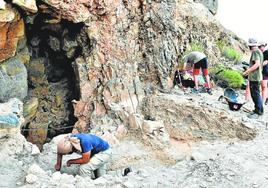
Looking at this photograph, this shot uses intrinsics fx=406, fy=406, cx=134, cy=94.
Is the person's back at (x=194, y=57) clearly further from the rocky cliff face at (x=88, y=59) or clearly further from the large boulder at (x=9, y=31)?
the large boulder at (x=9, y=31)

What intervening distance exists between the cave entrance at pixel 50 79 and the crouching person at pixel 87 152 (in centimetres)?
340

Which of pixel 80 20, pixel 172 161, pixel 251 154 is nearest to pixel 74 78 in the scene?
pixel 80 20

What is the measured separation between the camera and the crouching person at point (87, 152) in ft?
22.1

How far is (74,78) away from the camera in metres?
10.9

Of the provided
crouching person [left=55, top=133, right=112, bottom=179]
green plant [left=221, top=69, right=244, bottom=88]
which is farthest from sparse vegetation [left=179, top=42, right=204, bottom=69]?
crouching person [left=55, top=133, right=112, bottom=179]

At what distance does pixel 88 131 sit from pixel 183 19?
5.02 meters

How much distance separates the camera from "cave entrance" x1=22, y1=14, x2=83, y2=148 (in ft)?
33.6

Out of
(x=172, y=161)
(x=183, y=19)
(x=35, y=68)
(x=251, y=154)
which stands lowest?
(x=172, y=161)

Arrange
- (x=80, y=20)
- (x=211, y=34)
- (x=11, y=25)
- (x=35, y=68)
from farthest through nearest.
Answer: (x=211, y=34)
(x=35, y=68)
(x=80, y=20)
(x=11, y=25)

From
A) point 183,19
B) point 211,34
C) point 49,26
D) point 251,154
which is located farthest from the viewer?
point 211,34

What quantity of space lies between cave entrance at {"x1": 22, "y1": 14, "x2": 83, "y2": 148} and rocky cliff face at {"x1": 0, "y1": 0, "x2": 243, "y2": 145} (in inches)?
1.0

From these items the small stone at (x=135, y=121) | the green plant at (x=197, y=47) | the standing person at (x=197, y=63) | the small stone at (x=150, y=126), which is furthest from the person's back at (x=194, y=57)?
the small stone at (x=135, y=121)

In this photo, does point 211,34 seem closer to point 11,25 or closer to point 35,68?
point 35,68

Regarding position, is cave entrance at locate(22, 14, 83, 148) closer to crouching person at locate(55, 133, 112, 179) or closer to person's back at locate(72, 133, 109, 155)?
crouching person at locate(55, 133, 112, 179)
